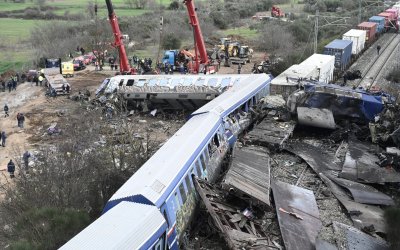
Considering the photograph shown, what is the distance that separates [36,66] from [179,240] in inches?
1683

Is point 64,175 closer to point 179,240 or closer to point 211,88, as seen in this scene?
point 179,240

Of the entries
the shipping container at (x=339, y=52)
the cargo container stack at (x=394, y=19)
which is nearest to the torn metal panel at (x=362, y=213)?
the shipping container at (x=339, y=52)

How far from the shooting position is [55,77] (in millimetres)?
39438

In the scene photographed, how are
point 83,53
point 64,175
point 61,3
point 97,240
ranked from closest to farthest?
point 97,240 < point 64,175 < point 83,53 < point 61,3

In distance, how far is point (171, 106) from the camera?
29.8 metres

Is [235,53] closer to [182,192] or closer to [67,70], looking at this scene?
[67,70]

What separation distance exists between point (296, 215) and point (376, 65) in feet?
106

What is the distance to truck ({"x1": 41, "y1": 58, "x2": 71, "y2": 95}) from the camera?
3669 cm

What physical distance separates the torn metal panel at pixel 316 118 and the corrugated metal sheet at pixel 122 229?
12776 millimetres

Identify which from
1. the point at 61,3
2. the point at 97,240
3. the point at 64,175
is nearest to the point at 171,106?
the point at 64,175

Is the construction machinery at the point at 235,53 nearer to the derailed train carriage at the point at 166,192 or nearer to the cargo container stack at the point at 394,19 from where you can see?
the cargo container stack at the point at 394,19

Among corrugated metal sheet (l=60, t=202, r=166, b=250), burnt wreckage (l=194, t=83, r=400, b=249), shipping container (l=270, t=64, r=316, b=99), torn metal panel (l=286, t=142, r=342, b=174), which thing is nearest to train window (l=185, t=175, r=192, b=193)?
burnt wreckage (l=194, t=83, r=400, b=249)

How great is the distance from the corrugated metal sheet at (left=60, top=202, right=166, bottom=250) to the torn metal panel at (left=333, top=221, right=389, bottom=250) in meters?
5.45

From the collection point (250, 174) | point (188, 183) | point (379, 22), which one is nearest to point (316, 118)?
point (250, 174)
